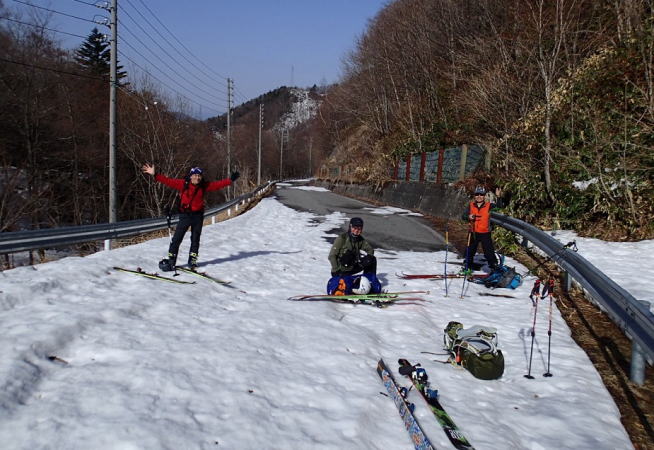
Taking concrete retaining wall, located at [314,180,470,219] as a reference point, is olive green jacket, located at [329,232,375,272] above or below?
below

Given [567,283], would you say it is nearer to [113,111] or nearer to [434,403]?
[434,403]

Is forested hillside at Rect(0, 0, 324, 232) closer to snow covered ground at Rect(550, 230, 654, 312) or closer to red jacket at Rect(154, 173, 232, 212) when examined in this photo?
red jacket at Rect(154, 173, 232, 212)

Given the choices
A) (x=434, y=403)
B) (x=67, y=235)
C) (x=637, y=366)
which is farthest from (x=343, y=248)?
(x=67, y=235)

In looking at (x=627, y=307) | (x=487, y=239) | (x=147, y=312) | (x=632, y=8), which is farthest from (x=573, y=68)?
(x=147, y=312)

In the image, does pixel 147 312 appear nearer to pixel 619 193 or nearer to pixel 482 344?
pixel 482 344

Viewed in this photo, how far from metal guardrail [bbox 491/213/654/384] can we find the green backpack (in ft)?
4.29

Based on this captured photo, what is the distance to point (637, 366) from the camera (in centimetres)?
427

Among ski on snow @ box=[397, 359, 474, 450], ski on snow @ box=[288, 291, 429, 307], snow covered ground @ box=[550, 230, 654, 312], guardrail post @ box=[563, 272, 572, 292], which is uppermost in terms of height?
snow covered ground @ box=[550, 230, 654, 312]

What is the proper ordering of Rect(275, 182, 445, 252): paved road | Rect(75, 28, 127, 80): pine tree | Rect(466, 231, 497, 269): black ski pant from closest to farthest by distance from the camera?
Rect(466, 231, 497, 269): black ski pant < Rect(275, 182, 445, 252): paved road < Rect(75, 28, 127, 80): pine tree

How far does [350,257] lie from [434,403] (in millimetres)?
3510

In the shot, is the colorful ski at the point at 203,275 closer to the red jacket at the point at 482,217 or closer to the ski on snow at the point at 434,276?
the ski on snow at the point at 434,276

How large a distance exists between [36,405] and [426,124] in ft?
90.3

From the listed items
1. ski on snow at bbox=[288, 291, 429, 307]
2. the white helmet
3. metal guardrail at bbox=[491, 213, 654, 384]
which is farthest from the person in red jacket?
metal guardrail at bbox=[491, 213, 654, 384]

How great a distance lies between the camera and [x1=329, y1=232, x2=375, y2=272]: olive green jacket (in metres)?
7.14
